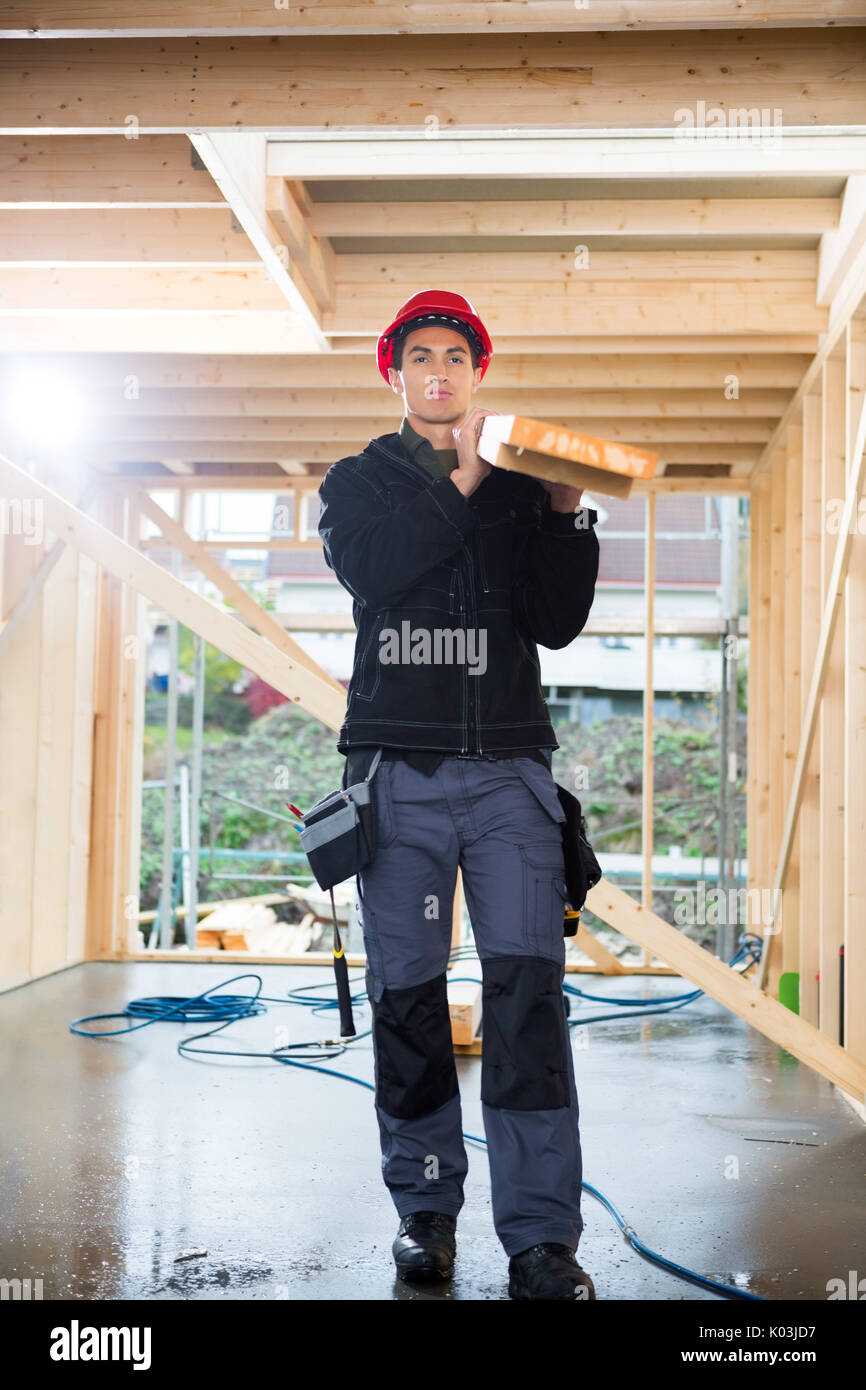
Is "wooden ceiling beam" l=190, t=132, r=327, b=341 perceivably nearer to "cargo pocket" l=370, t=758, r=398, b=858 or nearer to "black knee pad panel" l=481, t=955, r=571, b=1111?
"cargo pocket" l=370, t=758, r=398, b=858

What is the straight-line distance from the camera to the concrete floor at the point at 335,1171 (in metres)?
2.24

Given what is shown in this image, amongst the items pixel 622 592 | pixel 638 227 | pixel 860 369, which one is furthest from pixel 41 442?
pixel 622 592

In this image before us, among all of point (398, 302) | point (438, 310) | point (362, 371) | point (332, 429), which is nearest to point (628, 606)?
point (332, 429)

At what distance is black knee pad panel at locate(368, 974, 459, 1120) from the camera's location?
2.12 m

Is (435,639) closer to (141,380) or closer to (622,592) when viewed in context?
(141,380)

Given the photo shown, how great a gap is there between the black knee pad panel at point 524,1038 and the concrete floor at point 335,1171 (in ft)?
1.25

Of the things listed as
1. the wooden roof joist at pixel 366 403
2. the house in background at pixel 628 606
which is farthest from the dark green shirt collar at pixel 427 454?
the house in background at pixel 628 606

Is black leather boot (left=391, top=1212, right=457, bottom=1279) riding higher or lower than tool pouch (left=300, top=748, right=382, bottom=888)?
lower

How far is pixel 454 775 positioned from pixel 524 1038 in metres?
0.46

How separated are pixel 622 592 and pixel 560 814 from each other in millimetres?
10959

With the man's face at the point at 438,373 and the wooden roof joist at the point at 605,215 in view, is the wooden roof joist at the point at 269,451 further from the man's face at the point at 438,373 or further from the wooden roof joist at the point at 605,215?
the man's face at the point at 438,373

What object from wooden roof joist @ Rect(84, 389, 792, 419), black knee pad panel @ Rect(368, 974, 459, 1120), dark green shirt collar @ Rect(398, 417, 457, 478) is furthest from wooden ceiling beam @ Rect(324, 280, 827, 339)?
black knee pad panel @ Rect(368, 974, 459, 1120)

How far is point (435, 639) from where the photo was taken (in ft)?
7.07

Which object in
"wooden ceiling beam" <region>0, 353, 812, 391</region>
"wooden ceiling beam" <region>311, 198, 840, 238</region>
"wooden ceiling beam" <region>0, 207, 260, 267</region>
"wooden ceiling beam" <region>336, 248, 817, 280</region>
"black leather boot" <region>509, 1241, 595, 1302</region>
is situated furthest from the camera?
"wooden ceiling beam" <region>0, 353, 812, 391</region>
